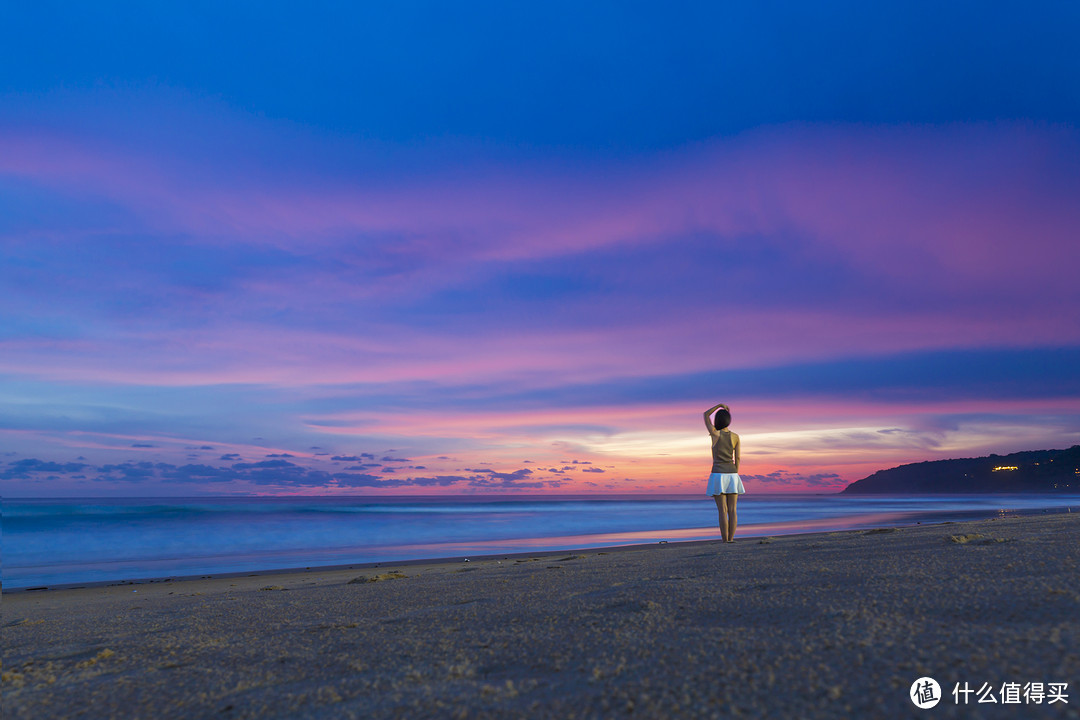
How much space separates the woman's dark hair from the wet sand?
402 centimetres

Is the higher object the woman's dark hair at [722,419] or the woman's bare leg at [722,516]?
the woman's dark hair at [722,419]

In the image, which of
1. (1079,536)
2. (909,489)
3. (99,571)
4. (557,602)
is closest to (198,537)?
(99,571)

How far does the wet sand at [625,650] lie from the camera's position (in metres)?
1.75

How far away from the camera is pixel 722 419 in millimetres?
8227

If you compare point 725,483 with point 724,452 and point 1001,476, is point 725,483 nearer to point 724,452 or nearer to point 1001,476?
point 724,452

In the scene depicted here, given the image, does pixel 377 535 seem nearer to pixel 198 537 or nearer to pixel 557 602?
pixel 198 537

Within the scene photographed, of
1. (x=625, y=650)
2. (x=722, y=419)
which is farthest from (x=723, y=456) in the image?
(x=625, y=650)

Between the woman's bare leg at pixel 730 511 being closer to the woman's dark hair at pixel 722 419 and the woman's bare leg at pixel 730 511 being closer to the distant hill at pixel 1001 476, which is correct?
the woman's dark hair at pixel 722 419

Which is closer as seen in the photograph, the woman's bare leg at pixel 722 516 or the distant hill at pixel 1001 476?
the woman's bare leg at pixel 722 516

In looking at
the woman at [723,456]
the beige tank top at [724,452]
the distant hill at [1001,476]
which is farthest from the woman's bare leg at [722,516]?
the distant hill at [1001,476]

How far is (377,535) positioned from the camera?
82.4 feet

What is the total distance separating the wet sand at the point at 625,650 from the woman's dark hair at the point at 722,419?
4023 millimetres

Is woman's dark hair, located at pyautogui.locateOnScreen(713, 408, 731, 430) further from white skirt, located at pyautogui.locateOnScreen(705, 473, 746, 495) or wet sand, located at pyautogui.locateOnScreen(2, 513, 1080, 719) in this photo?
wet sand, located at pyautogui.locateOnScreen(2, 513, 1080, 719)

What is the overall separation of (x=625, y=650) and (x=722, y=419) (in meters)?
6.32
